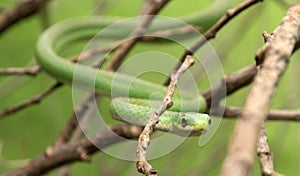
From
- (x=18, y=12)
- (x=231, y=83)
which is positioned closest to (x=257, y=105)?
(x=231, y=83)

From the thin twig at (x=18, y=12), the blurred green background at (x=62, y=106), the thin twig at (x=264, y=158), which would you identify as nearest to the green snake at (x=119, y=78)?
the thin twig at (x=18, y=12)

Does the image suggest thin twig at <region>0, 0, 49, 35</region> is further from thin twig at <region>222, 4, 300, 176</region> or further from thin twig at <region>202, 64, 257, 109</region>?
thin twig at <region>222, 4, 300, 176</region>

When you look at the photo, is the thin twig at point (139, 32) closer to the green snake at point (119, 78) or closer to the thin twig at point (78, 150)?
the green snake at point (119, 78)

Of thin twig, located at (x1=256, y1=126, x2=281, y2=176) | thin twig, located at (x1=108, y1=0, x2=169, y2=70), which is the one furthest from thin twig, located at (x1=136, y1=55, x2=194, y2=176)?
thin twig, located at (x1=108, y1=0, x2=169, y2=70)

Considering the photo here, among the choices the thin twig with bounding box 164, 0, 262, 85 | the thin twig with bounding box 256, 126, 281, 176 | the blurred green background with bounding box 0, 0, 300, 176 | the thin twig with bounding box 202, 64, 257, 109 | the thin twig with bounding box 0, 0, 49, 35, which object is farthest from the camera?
the blurred green background with bounding box 0, 0, 300, 176

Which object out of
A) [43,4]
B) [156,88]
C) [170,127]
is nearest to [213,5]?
[43,4]

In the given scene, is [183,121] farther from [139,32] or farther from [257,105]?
[257,105]
